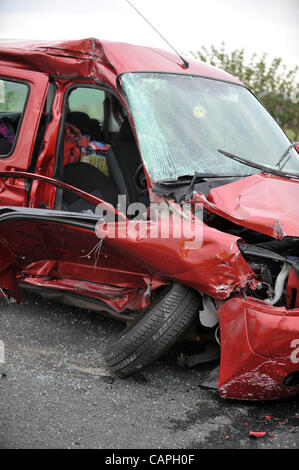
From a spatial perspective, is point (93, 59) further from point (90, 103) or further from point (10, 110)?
point (90, 103)

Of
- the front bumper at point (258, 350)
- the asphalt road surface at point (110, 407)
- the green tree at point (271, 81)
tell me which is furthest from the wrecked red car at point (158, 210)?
the green tree at point (271, 81)

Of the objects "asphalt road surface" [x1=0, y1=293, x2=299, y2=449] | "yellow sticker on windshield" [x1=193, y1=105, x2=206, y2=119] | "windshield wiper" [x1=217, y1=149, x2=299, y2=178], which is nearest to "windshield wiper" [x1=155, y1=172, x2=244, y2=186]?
"windshield wiper" [x1=217, y1=149, x2=299, y2=178]

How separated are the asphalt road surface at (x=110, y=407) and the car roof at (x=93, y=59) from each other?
78.2 inches

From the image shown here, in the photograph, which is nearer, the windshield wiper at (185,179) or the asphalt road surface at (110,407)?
the asphalt road surface at (110,407)

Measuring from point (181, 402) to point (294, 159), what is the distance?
198 centimetres

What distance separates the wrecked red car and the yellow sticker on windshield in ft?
0.05

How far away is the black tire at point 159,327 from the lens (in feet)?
10.1

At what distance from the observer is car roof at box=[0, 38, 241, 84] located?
3943 mm

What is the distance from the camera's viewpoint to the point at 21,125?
4.27 m

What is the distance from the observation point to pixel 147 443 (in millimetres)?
2682

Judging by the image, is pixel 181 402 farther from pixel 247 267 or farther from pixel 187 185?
pixel 187 185

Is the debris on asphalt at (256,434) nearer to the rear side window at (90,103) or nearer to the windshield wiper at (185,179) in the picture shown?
the windshield wiper at (185,179)

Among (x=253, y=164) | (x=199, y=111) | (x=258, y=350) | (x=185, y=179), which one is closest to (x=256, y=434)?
(x=258, y=350)

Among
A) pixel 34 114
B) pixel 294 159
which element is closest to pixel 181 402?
pixel 294 159
